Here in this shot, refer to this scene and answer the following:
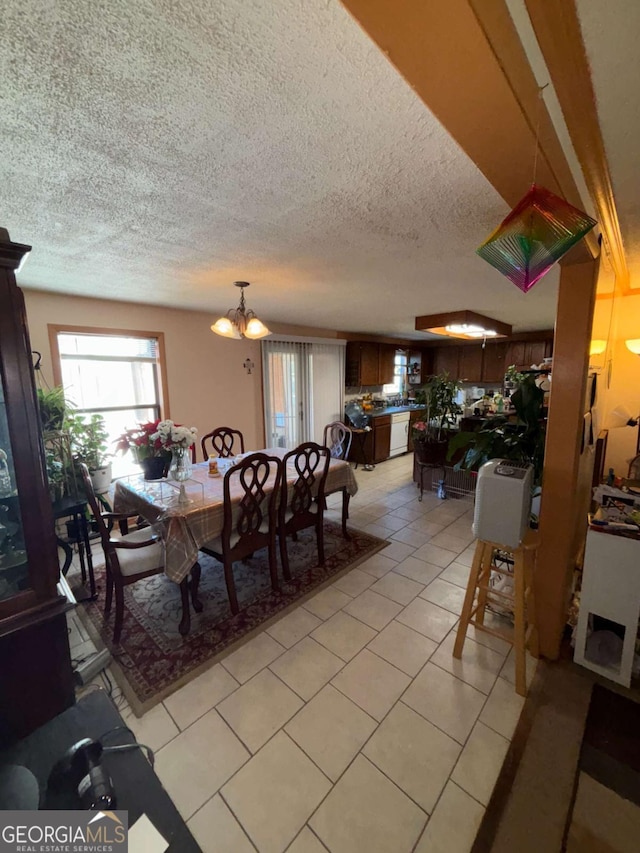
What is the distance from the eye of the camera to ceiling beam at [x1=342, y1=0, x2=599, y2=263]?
0.56 meters

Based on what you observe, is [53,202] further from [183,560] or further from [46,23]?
[183,560]

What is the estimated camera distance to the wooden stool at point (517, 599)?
1.67m

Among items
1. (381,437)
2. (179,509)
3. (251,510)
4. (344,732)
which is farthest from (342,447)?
(344,732)

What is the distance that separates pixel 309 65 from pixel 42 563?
1456 millimetres

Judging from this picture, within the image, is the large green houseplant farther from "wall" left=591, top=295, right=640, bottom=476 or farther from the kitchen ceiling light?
the kitchen ceiling light

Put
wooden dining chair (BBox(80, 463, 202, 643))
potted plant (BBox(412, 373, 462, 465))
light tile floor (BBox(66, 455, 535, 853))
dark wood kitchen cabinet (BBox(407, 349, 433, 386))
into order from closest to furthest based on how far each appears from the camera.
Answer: light tile floor (BBox(66, 455, 535, 853))
wooden dining chair (BBox(80, 463, 202, 643))
potted plant (BBox(412, 373, 462, 465))
dark wood kitchen cabinet (BBox(407, 349, 433, 386))

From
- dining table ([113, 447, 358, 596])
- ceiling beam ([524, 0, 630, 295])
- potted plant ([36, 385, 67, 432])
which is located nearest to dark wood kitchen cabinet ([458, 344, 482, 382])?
dining table ([113, 447, 358, 596])

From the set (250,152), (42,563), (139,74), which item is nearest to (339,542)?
(42,563)

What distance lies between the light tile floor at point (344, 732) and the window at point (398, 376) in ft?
16.5

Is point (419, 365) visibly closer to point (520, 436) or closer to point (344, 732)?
point (520, 436)

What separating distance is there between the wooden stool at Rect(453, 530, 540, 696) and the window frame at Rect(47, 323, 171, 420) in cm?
322

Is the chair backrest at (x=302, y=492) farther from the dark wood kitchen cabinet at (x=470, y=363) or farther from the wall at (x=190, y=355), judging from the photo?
the dark wood kitchen cabinet at (x=470, y=363)

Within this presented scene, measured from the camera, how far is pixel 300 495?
8.68 ft

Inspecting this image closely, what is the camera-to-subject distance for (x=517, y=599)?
1672 mm
